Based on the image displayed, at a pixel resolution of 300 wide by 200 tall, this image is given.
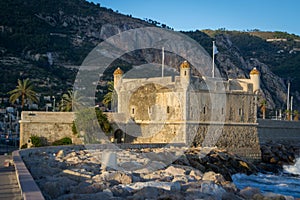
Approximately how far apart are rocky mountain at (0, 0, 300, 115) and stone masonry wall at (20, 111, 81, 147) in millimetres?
33784

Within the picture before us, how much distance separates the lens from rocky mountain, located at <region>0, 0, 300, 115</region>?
7859 cm

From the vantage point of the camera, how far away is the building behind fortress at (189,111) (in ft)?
113

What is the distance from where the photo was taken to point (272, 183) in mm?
30969

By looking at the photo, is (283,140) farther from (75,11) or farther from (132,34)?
(75,11)

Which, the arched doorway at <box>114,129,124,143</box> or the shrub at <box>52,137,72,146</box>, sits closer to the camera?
the shrub at <box>52,137,72,146</box>

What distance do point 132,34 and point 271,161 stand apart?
63.4 meters

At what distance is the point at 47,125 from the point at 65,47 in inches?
2450

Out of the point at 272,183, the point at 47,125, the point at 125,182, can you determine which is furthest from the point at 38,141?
the point at 125,182

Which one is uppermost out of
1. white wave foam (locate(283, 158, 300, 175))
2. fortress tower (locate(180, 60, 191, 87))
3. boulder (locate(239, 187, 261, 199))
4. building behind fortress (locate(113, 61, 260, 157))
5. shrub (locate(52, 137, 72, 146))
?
fortress tower (locate(180, 60, 191, 87))

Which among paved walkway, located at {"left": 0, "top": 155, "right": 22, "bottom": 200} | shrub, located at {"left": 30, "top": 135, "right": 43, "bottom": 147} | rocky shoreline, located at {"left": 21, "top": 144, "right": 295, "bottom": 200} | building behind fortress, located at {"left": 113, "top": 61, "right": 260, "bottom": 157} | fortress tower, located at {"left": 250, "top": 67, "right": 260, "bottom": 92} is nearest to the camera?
paved walkway, located at {"left": 0, "top": 155, "right": 22, "bottom": 200}

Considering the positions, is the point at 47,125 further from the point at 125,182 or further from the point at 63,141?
the point at 125,182

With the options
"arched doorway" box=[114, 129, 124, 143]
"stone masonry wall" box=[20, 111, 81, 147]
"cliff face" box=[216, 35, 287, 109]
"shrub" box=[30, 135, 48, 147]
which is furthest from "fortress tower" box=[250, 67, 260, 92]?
"cliff face" box=[216, 35, 287, 109]

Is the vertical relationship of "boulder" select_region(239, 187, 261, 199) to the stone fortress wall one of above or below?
below

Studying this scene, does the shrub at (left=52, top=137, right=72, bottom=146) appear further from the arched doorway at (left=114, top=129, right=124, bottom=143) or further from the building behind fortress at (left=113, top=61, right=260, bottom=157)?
the building behind fortress at (left=113, top=61, right=260, bottom=157)
